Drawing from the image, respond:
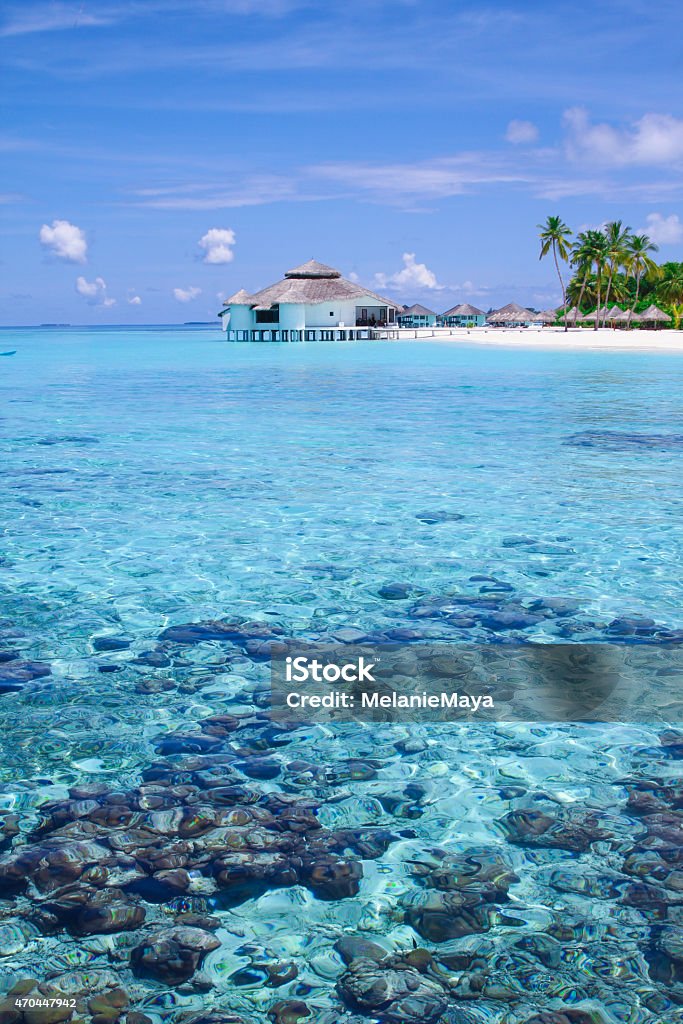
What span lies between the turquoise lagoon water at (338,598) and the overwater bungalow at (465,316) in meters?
68.0

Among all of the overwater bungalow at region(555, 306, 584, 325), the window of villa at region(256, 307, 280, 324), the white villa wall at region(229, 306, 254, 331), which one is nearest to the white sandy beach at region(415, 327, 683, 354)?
the overwater bungalow at region(555, 306, 584, 325)

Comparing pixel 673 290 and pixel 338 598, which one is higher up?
pixel 673 290

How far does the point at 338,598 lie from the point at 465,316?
7980 cm

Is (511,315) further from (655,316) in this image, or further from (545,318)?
(655,316)

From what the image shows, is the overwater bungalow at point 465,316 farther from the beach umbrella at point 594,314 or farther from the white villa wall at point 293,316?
the white villa wall at point 293,316

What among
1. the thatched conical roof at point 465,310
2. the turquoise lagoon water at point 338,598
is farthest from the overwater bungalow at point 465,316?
the turquoise lagoon water at point 338,598

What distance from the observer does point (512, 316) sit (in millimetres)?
75812

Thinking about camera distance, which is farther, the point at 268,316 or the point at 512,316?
the point at 512,316

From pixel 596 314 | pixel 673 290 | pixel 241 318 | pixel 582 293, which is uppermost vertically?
pixel 582 293

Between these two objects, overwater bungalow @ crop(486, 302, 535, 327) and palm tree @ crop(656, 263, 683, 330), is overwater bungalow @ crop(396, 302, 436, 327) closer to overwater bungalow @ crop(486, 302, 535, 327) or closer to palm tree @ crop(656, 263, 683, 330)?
overwater bungalow @ crop(486, 302, 535, 327)

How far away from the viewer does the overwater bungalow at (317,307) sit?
60.1 metres


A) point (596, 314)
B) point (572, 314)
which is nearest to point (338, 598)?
point (596, 314)

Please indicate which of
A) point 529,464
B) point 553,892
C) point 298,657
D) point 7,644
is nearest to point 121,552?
point 7,644

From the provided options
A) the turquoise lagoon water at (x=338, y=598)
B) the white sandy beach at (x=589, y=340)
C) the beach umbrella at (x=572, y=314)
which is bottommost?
the turquoise lagoon water at (x=338, y=598)
